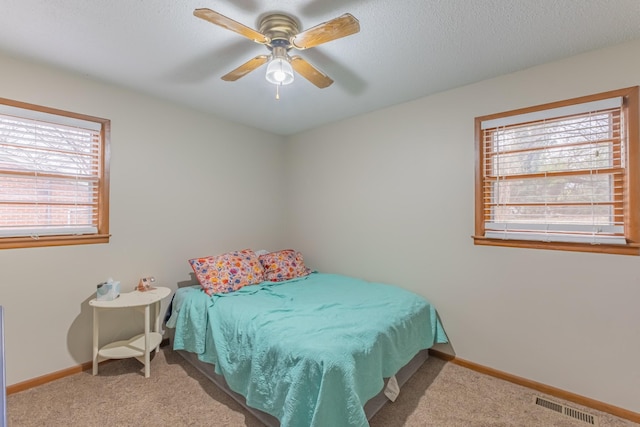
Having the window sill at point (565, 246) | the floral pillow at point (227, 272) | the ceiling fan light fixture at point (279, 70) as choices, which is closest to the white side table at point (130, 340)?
the floral pillow at point (227, 272)

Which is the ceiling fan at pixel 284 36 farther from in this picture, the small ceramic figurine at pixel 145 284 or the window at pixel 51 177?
the small ceramic figurine at pixel 145 284

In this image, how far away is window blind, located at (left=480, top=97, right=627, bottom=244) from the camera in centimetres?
190

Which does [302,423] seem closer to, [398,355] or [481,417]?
[398,355]

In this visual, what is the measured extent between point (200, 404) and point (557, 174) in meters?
2.95

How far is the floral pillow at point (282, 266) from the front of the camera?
309 cm

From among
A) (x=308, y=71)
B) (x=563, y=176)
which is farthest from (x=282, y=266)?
(x=563, y=176)

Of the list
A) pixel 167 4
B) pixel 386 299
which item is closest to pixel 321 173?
pixel 386 299

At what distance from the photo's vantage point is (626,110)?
1848 millimetres

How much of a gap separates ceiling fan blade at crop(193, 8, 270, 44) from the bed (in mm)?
1680

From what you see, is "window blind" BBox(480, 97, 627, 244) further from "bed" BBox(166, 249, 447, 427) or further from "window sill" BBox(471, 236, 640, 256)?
"bed" BBox(166, 249, 447, 427)

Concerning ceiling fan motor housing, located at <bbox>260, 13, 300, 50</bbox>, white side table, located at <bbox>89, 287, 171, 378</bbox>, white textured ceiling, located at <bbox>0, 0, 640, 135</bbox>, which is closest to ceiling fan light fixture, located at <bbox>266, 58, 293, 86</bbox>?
ceiling fan motor housing, located at <bbox>260, 13, 300, 50</bbox>

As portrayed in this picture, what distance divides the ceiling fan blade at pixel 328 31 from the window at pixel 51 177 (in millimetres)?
1928

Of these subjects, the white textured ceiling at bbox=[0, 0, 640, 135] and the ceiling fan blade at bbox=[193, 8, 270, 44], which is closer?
the ceiling fan blade at bbox=[193, 8, 270, 44]

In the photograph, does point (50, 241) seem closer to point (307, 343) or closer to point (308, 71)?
point (307, 343)
